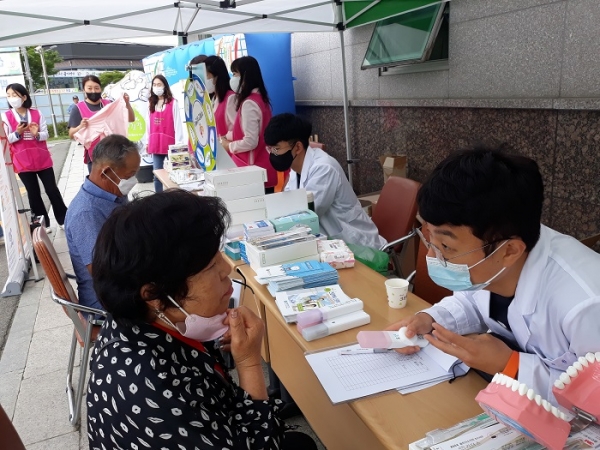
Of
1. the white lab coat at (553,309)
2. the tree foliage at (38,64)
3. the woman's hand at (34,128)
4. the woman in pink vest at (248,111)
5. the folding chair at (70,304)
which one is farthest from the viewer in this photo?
the tree foliage at (38,64)

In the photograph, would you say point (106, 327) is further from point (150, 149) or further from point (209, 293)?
point (150, 149)

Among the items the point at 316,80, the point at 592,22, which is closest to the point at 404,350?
the point at 592,22

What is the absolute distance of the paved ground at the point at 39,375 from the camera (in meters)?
2.36

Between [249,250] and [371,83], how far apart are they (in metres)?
3.27

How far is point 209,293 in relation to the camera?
1.13 m

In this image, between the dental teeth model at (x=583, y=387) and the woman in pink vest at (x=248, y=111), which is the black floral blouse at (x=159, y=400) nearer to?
the dental teeth model at (x=583, y=387)

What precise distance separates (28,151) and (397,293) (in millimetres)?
4905

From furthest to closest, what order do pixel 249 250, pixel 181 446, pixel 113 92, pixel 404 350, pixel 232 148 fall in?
pixel 113 92, pixel 232 148, pixel 249 250, pixel 404 350, pixel 181 446

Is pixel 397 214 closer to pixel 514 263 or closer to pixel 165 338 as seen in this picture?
pixel 514 263

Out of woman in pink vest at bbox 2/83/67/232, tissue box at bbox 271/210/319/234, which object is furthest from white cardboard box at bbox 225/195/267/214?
woman in pink vest at bbox 2/83/67/232

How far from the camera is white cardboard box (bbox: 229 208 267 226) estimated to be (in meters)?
2.64

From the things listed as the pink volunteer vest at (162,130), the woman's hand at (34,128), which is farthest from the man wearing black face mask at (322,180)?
the pink volunteer vest at (162,130)

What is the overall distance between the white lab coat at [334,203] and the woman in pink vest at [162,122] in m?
3.82

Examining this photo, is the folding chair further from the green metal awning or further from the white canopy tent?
the green metal awning
